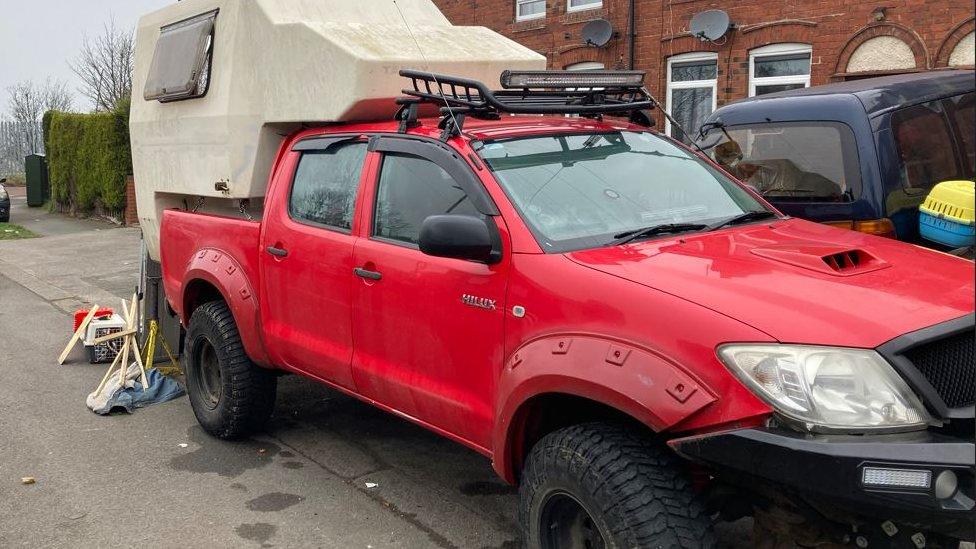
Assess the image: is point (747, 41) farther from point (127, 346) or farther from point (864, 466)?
point (864, 466)

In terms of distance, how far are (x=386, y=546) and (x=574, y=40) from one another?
1150 cm

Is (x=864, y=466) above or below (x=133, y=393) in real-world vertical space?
above

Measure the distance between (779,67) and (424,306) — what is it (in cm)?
956

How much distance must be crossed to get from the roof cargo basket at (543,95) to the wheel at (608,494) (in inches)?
62.2

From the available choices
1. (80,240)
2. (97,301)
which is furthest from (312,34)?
(80,240)

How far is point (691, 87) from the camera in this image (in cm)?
1309

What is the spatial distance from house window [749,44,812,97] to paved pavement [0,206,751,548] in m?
7.93

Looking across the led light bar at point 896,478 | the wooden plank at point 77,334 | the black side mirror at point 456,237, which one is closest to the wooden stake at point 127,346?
the wooden plank at point 77,334

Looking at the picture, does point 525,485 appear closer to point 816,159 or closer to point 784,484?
point 784,484

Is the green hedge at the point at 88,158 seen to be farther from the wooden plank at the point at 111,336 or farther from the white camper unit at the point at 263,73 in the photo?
the white camper unit at the point at 263,73

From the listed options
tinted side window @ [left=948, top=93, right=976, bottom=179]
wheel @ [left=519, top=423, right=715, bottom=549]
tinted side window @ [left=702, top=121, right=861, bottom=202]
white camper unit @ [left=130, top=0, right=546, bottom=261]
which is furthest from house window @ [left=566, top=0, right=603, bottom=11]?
wheel @ [left=519, top=423, right=715, bottom=549]

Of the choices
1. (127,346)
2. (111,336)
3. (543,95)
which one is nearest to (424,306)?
(543,95)

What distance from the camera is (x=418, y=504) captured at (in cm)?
460

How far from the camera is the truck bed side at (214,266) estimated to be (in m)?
5.08
